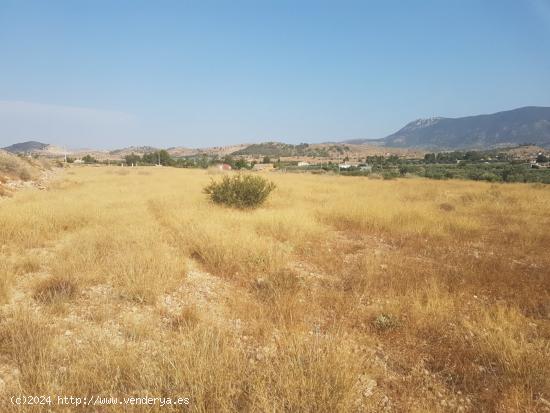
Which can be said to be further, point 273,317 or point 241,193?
point 241,193

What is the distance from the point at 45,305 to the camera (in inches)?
164

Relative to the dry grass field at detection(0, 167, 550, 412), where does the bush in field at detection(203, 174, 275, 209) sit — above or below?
above

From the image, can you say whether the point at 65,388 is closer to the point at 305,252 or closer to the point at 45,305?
the point at 45,305

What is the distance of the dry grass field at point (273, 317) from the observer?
2637 millimetres

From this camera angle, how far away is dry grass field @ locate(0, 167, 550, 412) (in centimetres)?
264

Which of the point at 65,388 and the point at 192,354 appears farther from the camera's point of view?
the point at 192,354

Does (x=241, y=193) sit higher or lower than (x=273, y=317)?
higher

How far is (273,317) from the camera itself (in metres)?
4.05

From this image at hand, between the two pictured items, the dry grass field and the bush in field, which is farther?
the bush in field

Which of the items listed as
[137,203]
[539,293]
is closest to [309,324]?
[539,293]

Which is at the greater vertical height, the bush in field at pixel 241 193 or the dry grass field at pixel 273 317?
the bush in field at pixel 241 193

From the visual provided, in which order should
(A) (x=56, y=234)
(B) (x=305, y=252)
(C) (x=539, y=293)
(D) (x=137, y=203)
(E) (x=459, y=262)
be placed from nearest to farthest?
1. (C) (x=539, y=293)
2. (E) (x=459, y=262)
3. (B) (x=305, y=252)
4. (A) (x=56, y=234)
5. (D) (x=137, y=203)

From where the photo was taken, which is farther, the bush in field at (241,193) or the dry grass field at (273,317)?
the bush in field at (241,193)

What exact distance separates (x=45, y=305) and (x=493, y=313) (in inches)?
231
